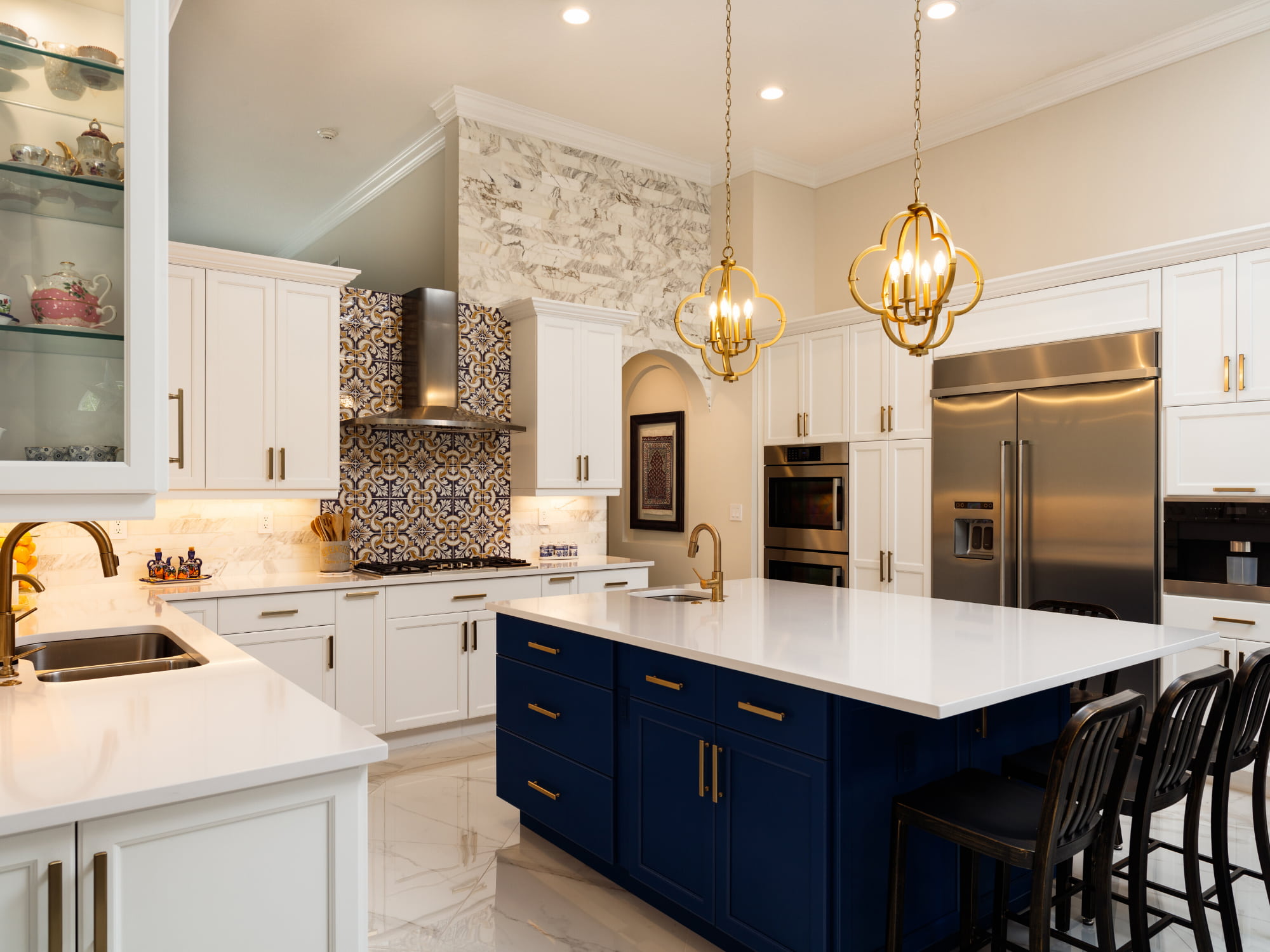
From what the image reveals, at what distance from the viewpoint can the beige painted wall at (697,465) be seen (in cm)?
592

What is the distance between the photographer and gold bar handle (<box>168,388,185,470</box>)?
3.93 metres

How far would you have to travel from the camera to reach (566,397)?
5.09 metres

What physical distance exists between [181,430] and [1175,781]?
408 centimetres

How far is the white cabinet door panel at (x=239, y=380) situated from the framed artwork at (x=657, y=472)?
3177mm

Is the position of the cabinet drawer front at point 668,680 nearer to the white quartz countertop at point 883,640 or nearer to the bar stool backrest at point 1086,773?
the white quartz countertop at point 883,640

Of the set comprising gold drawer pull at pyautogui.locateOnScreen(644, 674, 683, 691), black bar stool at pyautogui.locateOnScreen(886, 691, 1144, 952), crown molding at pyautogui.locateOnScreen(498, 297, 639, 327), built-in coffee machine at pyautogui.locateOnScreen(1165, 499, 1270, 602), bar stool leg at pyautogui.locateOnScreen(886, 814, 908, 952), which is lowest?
bar stool leg at pyautogui.locateOnScreen(886, 814, 908, 952)

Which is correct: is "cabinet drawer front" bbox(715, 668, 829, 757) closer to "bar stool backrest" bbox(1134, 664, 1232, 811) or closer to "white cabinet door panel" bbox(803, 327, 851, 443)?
"bar stool backrest" bbox(1134, 664, 1232, 811)

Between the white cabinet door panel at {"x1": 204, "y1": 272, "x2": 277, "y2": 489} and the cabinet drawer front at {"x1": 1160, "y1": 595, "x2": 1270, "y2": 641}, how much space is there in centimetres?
434

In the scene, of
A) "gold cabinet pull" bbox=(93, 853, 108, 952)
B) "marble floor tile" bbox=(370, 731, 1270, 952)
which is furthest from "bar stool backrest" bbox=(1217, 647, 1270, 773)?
"gold cabinet pull" bbox=(93, 853, 108, 952)

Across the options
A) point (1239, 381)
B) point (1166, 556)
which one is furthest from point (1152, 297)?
point (1166, 556)

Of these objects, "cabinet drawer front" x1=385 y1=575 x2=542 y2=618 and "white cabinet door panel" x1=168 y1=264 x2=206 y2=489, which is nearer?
"white cabinet door panel" x1=168 y1=264 x2=206 y2=489

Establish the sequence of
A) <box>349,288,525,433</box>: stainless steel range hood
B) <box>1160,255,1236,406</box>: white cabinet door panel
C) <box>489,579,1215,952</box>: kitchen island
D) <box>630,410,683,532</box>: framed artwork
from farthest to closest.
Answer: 1. <box>630,410,683,532</box>: framed artwork
2. <box>349,288,525,433</box>: stainless steel range hood
3. <box>1160,255,1236,406</box>: white cabinet door panel
4. <box>489,579,1215,952</box>: kitchen island

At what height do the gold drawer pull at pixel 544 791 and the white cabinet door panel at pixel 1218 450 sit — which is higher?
the white cabinet door panel at pixel 1218 450

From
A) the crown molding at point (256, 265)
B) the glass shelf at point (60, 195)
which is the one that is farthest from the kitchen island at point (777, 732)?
the crown molding at point (256, 265)
